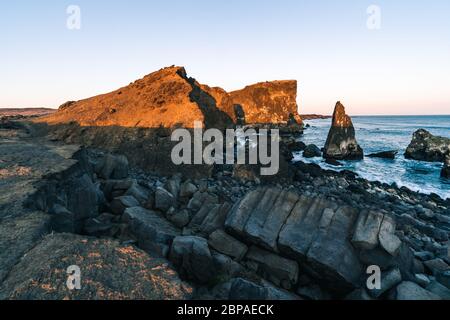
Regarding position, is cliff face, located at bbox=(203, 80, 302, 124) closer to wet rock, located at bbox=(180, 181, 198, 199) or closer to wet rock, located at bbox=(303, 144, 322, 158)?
wet rock, located at bbox=(303, 144, 322, 158)

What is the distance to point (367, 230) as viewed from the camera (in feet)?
20.8

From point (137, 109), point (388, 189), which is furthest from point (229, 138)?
point (388, 189)

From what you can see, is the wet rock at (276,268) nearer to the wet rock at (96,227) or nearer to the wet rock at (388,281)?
the wet rock at (388,281)

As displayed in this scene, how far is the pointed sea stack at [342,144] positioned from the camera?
32125mm

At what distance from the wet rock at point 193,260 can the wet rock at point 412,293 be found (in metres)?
3.84

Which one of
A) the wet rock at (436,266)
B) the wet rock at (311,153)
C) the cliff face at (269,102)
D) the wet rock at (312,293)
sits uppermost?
the cliff face at (269,102)

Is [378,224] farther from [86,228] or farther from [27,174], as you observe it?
[27,174]

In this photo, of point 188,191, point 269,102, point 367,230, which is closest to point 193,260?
point 367,230

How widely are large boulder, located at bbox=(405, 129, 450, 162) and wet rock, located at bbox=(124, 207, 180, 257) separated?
34.3 metres

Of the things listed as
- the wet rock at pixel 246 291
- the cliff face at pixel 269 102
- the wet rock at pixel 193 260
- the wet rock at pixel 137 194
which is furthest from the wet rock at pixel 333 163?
the cliff face at pixel 269 102

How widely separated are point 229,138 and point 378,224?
2636cm

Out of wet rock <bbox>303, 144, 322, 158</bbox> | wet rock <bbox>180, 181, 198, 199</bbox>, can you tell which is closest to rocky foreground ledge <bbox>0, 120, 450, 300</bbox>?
wet rock <bbox>180, 181, 198, 199</bbox>

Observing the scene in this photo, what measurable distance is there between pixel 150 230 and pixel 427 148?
3573 centimetres
